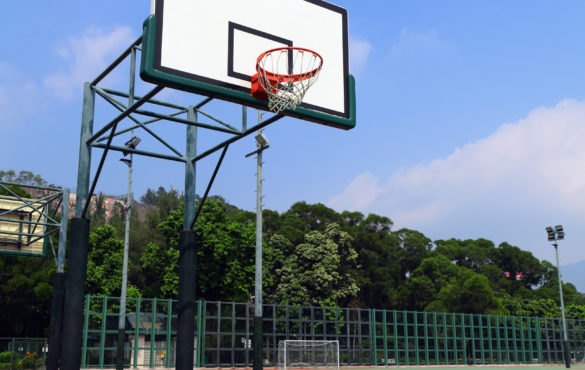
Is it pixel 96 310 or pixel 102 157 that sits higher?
pixel 102 157

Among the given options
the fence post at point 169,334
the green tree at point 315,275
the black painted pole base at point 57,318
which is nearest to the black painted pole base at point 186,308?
the black painted pole base at point 57,318

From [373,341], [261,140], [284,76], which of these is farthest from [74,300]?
[373,341]

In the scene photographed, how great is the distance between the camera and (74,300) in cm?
1166

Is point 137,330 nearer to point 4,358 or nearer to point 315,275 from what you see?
point 4,358

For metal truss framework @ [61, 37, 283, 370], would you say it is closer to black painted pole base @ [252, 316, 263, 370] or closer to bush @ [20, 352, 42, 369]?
black painted pole base @ [252, 316, 263, 370]

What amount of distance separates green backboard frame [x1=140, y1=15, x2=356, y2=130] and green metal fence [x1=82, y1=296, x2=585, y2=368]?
2214cm

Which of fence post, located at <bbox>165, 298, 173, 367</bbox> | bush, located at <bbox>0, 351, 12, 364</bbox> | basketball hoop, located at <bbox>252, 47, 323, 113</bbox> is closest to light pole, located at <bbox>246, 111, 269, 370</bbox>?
basketball hoop, located at <bbox>252, 47, 323, 113</bbox>

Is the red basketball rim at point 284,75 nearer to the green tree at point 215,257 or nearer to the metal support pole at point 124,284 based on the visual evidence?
the metal support pole at point 124,284

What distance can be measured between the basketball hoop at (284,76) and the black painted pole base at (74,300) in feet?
15.9

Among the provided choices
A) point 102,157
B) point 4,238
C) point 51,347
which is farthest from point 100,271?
point 102,157

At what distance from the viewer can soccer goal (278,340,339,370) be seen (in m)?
35.6

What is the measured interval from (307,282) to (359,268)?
17.2m

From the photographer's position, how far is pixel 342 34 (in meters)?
12.7

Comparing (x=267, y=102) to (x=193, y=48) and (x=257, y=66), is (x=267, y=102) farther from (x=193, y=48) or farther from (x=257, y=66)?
(x=193, y=48)
